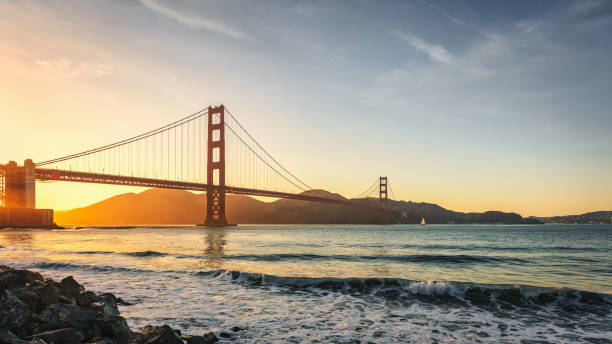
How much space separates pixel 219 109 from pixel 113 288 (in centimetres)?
7247

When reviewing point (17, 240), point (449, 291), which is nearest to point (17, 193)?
point (17, 240)

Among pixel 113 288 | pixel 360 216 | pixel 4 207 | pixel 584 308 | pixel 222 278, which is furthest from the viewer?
pixel 360 216

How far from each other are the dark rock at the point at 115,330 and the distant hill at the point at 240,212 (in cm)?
15816

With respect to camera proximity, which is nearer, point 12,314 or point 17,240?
point 12,314

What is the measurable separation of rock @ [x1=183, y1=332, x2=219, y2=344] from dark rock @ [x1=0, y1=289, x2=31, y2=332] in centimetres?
209

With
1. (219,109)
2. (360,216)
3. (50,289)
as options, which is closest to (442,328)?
(50,289)

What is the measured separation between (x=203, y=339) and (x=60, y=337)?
1711 millimetres

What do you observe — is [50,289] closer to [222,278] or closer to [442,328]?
[222,278]

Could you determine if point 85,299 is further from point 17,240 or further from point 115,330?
point 17,240

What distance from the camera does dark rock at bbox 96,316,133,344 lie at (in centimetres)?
479

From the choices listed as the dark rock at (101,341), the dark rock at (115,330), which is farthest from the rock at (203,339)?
the dark rock at (101,341)

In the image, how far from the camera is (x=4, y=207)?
56.8 meters

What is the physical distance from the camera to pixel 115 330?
15.9 ft

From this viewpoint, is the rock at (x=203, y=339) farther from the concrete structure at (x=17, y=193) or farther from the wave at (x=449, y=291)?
the concrete structure at (x=17, y=193)
